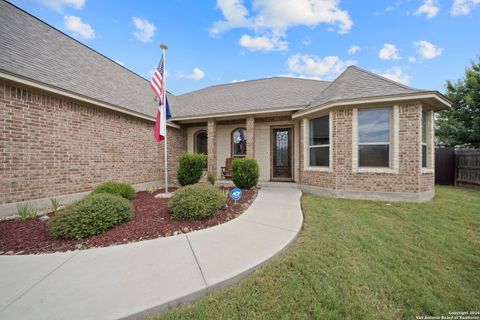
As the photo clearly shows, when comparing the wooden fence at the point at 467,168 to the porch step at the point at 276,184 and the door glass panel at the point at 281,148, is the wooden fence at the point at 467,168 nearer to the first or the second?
the porch step at the point at 276,184

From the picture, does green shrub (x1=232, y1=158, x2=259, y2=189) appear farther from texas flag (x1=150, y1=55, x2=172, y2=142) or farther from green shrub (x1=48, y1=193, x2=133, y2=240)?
green shrub (x1=48, y1=193, x2=133, y2=240)

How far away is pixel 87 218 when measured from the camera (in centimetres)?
335

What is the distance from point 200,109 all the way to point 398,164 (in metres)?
8.63


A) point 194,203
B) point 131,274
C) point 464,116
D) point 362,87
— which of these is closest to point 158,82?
point 194,203

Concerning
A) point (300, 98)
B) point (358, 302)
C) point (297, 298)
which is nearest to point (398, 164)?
point (300, 98)

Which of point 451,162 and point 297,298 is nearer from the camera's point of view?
point 297,298

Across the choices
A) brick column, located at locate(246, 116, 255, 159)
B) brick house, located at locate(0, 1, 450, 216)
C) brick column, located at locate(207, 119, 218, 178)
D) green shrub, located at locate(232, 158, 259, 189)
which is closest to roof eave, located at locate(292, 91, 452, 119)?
brick house, located at locate(0, 1, 450, 216)

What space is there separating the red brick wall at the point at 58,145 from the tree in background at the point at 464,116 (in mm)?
18096

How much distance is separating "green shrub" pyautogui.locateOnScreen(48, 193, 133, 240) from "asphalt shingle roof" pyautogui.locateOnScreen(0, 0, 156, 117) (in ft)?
11.8

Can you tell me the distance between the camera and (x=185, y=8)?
9.23 m

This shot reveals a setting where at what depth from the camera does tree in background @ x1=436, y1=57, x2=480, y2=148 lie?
11.9 meters

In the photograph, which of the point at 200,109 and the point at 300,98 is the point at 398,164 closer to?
the point at 300,98

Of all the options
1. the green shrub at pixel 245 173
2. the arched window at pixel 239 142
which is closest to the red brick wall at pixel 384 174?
the green shrub at pixel 245 173

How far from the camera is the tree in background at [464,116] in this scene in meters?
11.9
